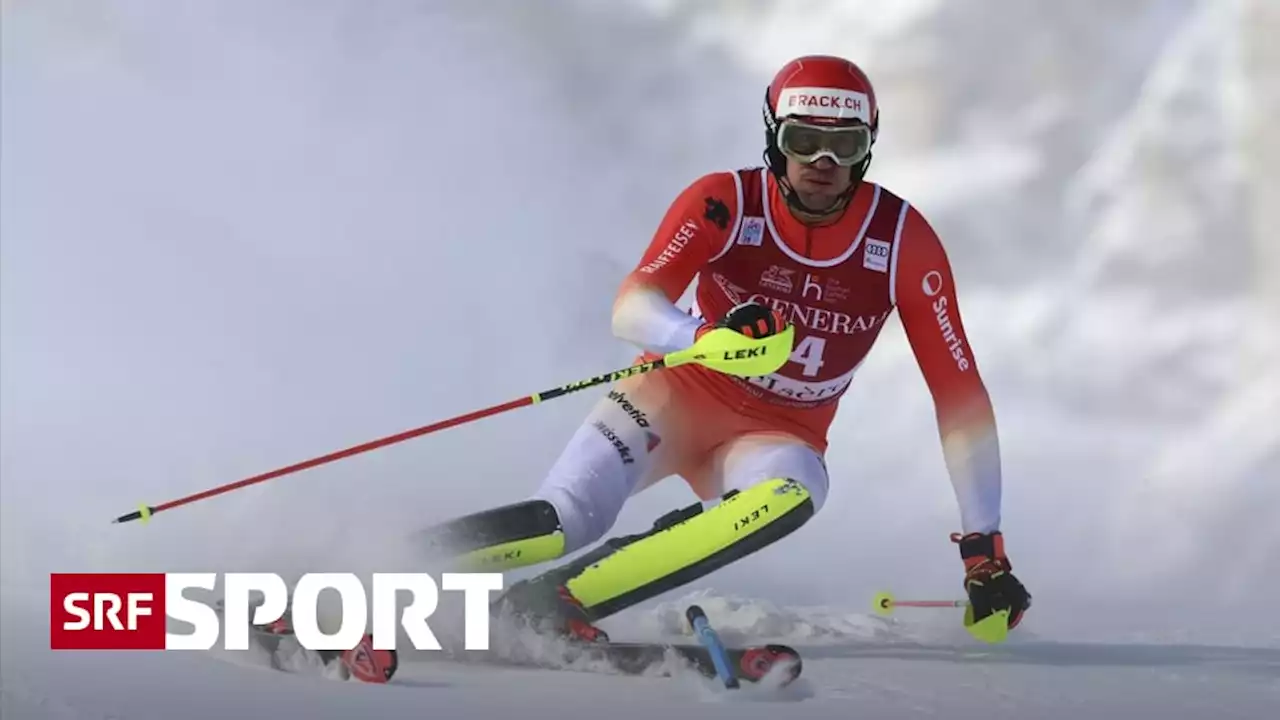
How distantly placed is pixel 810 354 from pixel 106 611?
1.96 m

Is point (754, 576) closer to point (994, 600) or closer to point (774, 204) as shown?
point (994, 600)

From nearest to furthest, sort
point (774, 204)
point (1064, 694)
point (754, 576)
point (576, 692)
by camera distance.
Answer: point (576, 692) < point (1064, 694) < point (774, 204) < point (754, 576)

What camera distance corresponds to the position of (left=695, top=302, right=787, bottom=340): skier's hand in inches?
122

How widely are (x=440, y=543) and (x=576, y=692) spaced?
0.58 m

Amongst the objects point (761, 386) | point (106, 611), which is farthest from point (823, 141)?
point (106, 611)

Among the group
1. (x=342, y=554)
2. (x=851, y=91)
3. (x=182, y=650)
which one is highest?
(x=851, y=91)

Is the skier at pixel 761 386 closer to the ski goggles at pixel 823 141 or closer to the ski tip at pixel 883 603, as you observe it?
the ski goggles at pixel 823 141

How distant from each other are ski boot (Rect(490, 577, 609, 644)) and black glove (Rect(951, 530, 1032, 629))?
930 mm

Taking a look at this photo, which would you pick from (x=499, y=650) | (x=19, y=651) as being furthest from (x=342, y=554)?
(x=19, y=651)

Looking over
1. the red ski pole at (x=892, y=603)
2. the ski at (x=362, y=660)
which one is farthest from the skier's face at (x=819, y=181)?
the ski at (x=362, y=660)

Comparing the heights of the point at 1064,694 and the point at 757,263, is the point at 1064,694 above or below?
below

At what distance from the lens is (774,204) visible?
3482 millimetres

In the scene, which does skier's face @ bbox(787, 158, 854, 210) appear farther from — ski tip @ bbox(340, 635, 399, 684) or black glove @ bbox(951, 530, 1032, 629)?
ski tip @ bbox(340, 635, 399, 684)

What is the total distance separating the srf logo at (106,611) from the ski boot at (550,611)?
2.84 ft
